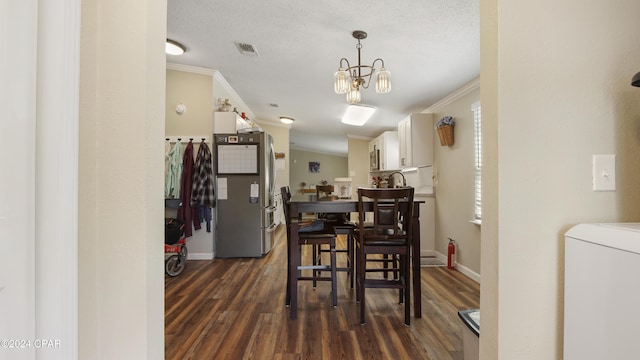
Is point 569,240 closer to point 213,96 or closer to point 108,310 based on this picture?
point 108,310

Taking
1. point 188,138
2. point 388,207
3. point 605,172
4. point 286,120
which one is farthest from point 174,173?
point 605,172

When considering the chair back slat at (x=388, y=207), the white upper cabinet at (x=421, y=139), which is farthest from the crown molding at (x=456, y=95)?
the chair back slat at (x=388, y=207)

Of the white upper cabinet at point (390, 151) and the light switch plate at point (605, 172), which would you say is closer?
the light switch plate at point (605, 172)

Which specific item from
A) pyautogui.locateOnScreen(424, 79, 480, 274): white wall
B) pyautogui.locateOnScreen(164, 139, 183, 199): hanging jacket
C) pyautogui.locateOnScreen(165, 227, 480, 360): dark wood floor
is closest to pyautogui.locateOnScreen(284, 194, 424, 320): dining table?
pyautogui.locateOnScreen(165, 227, 480, 360): dark wood floor

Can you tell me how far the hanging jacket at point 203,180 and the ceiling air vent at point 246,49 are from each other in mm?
1404

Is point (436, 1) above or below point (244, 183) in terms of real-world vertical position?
above

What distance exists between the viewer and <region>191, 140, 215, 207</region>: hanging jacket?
3.68m

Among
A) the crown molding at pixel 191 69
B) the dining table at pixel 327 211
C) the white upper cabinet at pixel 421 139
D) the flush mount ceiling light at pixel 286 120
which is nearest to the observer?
the dining table at pixel 327 211

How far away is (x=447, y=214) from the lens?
3.70 m

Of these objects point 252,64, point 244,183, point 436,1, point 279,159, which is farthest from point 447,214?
point 279,159

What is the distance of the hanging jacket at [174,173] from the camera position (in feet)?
12.0

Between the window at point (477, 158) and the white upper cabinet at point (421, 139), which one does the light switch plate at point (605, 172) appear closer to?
the window at point (477, 158)

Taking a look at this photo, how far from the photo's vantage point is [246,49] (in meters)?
3.11

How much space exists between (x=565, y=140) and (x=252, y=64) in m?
3.45
